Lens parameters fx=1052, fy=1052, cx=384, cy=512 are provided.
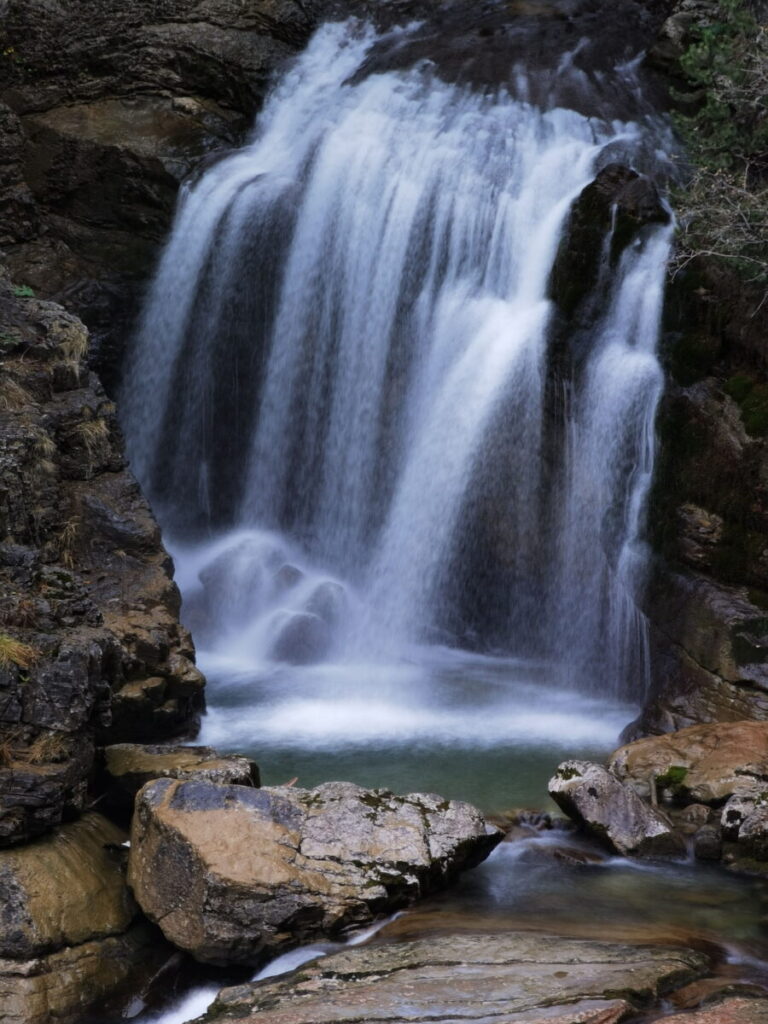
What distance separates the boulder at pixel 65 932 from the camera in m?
5.57

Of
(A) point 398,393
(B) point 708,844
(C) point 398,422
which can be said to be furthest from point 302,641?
(B) point 708,844

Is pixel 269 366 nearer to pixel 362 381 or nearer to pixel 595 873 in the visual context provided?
pixel 362 381

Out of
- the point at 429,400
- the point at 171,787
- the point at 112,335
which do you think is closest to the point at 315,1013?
the point at 171,787

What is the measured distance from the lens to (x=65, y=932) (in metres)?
5.90

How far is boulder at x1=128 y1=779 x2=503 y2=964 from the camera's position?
5.95 metres

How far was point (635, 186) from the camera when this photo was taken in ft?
40.0

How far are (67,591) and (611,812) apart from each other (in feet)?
14.3

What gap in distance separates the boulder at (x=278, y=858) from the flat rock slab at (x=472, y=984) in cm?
32

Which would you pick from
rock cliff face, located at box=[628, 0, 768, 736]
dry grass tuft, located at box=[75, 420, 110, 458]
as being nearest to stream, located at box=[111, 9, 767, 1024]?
rock cliff face, located at box=[628, 0, 768, 736]

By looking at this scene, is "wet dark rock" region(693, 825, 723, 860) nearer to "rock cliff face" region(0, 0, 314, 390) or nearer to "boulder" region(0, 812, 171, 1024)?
"boulder" region(0, 812, 171, 1024)

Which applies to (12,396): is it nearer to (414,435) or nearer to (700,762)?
(414,435)

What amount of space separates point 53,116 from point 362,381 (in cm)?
696

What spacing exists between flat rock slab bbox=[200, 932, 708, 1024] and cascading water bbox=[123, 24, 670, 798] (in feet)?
13.2

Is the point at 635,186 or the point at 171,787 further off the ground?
the point at 635,186
